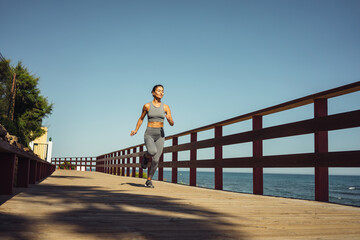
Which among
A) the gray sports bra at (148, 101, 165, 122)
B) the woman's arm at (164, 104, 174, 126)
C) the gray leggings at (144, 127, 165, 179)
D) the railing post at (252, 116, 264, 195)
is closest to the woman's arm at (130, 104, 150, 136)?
the gray sports bra at (148, 101, 165, 122)

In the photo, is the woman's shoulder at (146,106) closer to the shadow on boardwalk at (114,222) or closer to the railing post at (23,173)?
the railing post at (23,173)

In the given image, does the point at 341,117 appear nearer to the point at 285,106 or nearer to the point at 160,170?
the point at 285,106

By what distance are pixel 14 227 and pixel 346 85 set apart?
316cm

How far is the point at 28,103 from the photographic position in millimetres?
22844

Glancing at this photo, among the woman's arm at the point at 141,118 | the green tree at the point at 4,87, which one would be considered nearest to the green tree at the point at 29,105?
the green tree at the point at 4,87

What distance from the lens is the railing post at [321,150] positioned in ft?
12.0

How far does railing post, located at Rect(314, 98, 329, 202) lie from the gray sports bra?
264 centimetres

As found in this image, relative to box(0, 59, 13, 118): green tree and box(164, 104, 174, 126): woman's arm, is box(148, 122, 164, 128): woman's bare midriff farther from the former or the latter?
box(0, 59, 13, 118): green tree

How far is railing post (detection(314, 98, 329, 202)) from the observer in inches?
144

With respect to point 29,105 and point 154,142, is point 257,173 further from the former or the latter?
point 29,105

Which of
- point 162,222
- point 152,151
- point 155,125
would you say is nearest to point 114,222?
point 162,222

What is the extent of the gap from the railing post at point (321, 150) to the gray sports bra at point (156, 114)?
8.65ft

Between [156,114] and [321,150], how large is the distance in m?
2.80

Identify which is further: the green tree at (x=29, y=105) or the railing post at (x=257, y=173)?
the green tree at (x=29, y=105)
